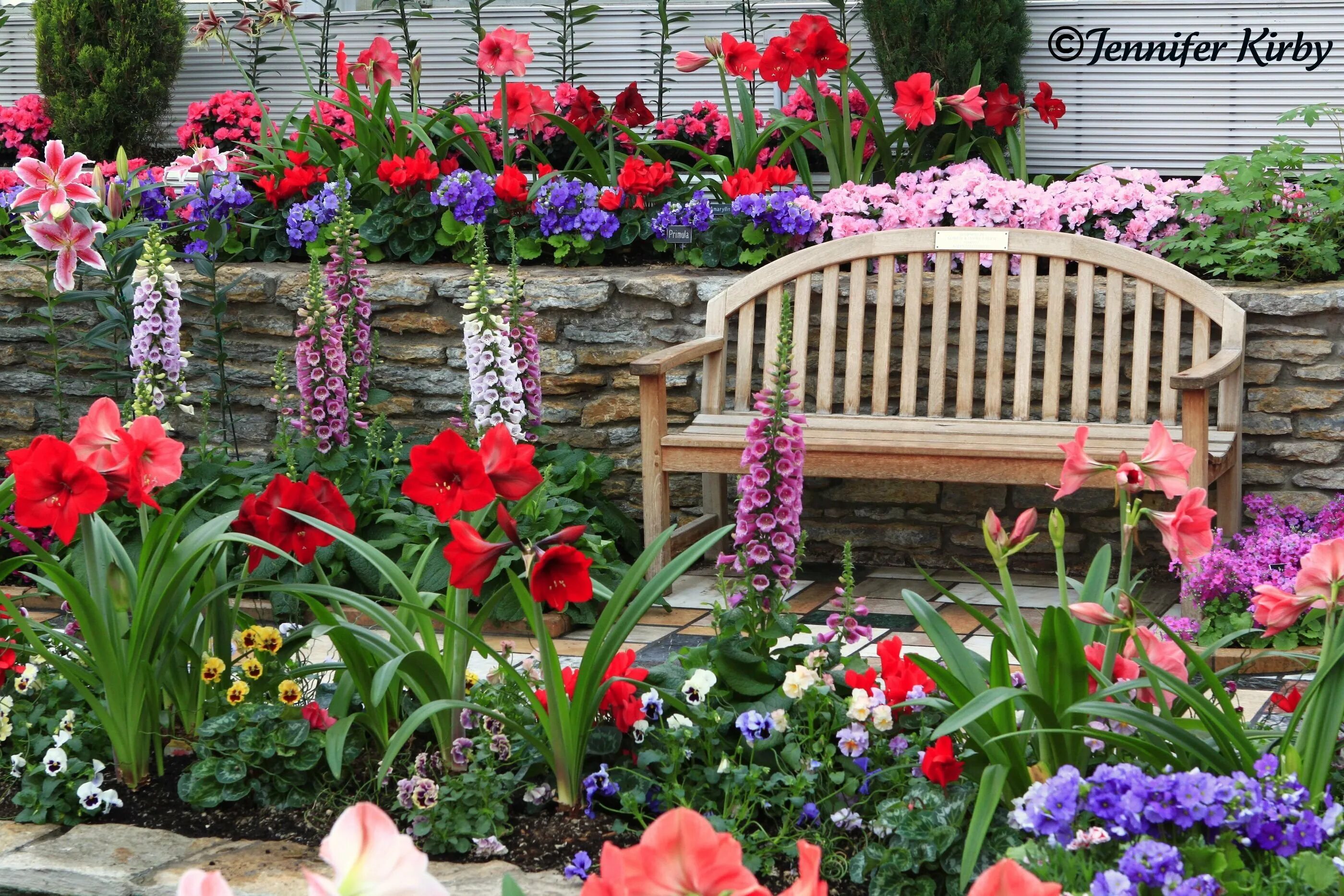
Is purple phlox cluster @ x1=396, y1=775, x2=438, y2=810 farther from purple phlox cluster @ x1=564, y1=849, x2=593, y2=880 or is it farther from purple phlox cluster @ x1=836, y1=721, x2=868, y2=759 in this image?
purple phlox cluster @ x1=836, y1=721, x2=868, y2=759

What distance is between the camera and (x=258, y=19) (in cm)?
537

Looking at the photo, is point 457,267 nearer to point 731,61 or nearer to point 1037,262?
point 731,61

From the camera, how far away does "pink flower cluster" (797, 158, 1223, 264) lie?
4.26m

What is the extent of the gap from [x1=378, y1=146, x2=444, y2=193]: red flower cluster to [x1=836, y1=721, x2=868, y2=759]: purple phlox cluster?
10.00ft

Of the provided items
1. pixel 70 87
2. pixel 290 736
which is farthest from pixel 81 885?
pixel 70 87

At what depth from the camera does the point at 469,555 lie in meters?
1.90

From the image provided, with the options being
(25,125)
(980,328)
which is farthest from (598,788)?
(25,125)

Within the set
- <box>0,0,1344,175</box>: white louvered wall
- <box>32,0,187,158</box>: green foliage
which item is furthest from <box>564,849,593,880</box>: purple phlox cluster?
<box>32,0,187,158</box>: green foliage

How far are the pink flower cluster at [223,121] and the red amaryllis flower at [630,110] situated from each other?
6.34ft

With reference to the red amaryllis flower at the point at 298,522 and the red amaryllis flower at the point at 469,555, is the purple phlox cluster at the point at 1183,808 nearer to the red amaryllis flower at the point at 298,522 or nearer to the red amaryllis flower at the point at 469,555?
the red amaryllis flower at the point at 469,555

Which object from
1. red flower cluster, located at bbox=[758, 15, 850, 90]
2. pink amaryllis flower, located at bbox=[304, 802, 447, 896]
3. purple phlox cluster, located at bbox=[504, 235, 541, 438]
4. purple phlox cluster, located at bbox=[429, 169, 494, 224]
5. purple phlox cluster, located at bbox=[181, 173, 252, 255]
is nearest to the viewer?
pink amaryllis flower, located at bbox=[304, 802, 447, 896]

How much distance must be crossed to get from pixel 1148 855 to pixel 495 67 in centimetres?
363

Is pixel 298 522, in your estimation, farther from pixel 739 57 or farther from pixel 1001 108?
pixel 1001 108

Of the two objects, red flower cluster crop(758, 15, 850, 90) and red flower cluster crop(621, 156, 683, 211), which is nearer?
red flower cluster crop(758, 15, 850, 90)
